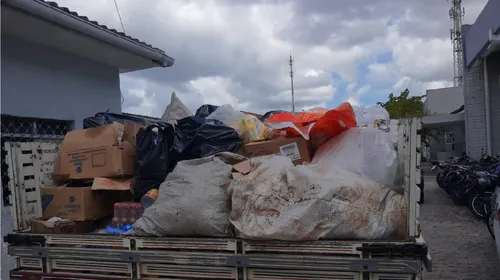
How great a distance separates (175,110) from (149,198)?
1949mm

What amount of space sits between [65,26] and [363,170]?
4.04 metres

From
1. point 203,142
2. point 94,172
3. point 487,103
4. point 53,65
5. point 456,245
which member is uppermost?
point 53,65

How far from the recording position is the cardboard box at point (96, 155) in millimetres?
3932

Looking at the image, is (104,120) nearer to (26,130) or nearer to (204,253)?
(26,130)

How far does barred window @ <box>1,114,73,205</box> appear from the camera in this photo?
5.62 metres

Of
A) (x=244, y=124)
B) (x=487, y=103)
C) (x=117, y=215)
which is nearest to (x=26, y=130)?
(x=117, y=215)

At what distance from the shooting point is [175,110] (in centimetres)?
541

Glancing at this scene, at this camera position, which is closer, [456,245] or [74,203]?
[74,203]

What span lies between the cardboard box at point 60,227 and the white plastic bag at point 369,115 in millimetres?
2607

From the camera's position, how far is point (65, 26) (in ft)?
18.2

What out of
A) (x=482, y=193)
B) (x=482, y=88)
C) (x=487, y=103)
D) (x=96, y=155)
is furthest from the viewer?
(x=482, y=88)

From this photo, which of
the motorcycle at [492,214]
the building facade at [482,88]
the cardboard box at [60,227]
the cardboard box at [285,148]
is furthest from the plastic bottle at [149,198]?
the building facade at [482,88]

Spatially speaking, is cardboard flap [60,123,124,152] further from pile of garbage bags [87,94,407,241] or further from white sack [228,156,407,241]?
white sack [228,156,407,241]

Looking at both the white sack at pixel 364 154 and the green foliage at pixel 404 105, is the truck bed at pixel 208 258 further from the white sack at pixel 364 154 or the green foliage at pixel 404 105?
the green foliage at pixel 404 105
